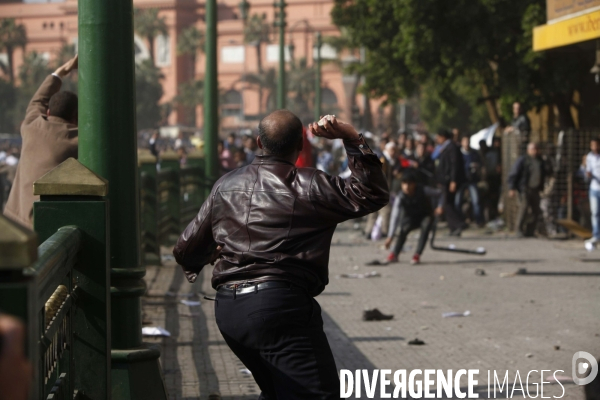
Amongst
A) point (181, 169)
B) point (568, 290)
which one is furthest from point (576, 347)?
point (181, 169)

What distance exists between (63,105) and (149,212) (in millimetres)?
6303

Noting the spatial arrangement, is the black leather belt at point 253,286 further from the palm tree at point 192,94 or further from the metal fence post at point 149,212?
the palm tree at point 192,94

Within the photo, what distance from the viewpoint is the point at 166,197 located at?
1463 centimetres

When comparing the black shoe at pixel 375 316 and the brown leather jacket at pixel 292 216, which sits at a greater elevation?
the brown leather jacket at pixel 292 216

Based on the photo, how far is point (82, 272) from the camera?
13.9ft

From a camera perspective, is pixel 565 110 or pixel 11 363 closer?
pixel 11 363

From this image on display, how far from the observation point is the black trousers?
3682mm

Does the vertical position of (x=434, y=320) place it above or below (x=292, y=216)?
below

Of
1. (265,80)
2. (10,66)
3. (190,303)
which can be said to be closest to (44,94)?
(190,303)

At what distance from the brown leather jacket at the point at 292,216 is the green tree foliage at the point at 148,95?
104 metres

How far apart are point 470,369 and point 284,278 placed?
3.43 metres

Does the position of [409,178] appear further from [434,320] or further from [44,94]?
[44,94]

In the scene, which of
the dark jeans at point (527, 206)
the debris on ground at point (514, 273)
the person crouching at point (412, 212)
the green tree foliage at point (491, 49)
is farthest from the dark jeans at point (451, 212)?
the debris on ground at point (514, 273)

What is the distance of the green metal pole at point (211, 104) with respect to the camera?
16.5 meters
